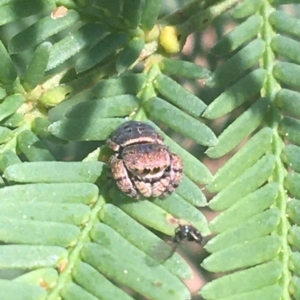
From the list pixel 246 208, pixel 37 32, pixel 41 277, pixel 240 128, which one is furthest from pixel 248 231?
pixel 37 32

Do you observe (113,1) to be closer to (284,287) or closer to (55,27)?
(55,27)

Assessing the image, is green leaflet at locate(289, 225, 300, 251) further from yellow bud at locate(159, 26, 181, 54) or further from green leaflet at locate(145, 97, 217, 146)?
yellow bud at locate(159, 26, 181, 54)

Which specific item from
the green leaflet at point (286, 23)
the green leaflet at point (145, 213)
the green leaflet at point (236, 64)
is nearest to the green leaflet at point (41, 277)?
the green leaflet at point (145, 213)

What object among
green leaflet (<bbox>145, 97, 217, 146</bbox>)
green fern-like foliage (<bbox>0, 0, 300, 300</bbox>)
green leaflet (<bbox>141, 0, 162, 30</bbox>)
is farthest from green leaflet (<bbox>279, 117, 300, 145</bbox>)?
green leaflet (<bbox>141, 0, 162, 30</bbox>)

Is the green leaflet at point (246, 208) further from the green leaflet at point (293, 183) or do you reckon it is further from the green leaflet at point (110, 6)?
the green leaflet at point (110, 6)

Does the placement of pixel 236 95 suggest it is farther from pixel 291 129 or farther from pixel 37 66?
pixel 37 66

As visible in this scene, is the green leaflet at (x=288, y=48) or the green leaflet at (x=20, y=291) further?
the green leaflet at (x=288, y=48)
